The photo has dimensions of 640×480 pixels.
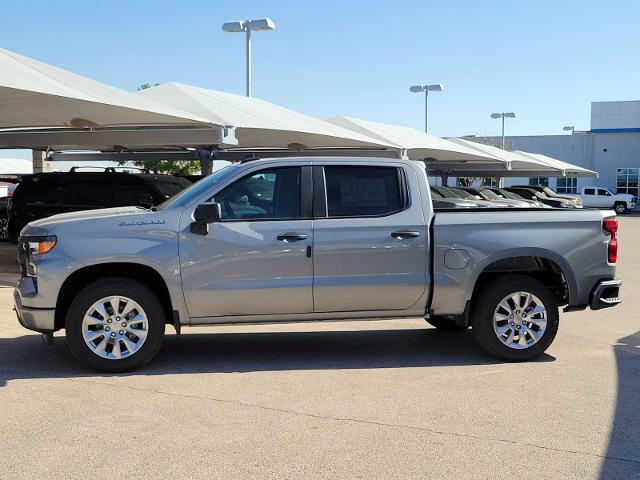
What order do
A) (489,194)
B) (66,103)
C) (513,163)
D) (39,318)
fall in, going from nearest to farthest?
(39,318) → (66,103) → (489,194) → (513,163)

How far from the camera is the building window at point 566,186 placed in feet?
220

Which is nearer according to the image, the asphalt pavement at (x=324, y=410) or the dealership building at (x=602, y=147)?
the asphalt pavement at (x=324, y=410)

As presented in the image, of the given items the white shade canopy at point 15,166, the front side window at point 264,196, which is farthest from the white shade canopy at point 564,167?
the front side window at point 264,196

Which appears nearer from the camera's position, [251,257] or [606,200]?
[251,257]

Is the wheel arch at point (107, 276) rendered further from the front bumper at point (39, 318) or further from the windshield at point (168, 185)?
the windshield at point (168, 185)

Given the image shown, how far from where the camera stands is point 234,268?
23.4 feet

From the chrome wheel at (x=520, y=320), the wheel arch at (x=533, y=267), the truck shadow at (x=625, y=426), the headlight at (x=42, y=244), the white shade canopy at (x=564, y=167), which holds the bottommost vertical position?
the truck shadow at (x=625, y=426)

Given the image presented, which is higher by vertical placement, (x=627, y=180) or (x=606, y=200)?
(x=627, y=180)

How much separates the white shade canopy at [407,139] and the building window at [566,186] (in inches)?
1518

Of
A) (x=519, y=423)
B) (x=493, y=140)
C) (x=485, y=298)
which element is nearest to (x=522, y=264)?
(x=485, y=298)

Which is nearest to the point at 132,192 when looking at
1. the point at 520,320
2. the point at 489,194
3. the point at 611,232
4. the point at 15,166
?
the point at 520,320

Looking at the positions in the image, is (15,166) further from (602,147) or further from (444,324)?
(444,324)

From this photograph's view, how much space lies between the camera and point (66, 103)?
12.4m

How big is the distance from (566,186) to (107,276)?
63.9 metres
